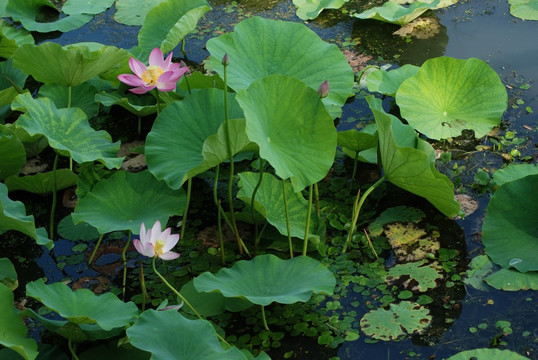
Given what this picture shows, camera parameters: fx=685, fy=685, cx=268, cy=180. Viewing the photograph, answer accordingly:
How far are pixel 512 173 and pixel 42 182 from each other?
1.71 m

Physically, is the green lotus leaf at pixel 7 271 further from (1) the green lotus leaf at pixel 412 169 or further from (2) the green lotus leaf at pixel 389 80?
(2) the green lotus leaf at pixel 389 80

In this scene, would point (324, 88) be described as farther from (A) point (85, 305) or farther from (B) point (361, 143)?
(A) point (85, 305)

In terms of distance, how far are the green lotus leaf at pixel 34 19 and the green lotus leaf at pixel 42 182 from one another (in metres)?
1.35

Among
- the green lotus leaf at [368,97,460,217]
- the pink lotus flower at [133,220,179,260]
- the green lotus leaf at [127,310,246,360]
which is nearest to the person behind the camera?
the green lotus leaf at [127,310,246,360]

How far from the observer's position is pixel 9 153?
2.45 m

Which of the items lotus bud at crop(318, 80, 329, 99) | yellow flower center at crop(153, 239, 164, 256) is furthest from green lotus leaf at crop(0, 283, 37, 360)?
lotus bud at crop(318, 80, 329, 99)

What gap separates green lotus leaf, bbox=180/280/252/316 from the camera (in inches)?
80.0

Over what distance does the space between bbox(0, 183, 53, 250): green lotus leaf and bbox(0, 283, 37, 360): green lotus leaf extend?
20 centimetres

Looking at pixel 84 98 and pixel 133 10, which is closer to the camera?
pixel 84 98

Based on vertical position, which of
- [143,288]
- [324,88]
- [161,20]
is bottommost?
[143,288]

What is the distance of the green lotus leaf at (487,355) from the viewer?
1.84 meters

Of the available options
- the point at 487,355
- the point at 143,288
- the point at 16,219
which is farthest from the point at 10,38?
the point at 487,355

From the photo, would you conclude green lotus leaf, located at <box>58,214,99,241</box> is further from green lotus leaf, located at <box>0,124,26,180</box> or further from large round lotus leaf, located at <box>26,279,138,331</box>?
large round lotus leaf, located at <box>26,279,138,331</box>

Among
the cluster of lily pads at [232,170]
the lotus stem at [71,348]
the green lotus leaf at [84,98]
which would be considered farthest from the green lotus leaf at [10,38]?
the lotus stem at [71,348]
